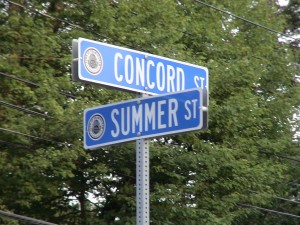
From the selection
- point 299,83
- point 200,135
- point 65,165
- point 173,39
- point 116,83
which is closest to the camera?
point 116,83

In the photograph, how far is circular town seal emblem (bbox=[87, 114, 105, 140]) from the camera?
18.8 feet

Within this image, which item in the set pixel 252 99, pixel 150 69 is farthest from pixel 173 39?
pixel 150 69

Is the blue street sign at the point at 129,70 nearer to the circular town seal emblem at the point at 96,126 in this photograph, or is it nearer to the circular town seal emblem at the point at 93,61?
the circular town seal emblem at the point at 93,61

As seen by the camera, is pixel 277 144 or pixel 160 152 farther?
pixel 277 144

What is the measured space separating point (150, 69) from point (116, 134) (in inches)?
19.2

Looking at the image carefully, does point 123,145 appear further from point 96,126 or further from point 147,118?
point 147,118

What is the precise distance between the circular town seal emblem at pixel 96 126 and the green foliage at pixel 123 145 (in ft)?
21.5

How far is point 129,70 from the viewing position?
5.69 meters

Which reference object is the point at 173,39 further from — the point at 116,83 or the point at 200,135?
the point at 116,83

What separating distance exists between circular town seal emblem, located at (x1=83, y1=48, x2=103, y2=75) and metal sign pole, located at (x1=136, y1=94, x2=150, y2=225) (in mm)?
517

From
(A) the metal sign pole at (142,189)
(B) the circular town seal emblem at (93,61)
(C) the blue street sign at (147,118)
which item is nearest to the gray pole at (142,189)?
(A) the metal sign pole at (142,189)

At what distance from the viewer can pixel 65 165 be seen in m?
12.9

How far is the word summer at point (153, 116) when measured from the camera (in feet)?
18.0

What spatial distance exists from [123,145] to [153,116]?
770 centimetres
